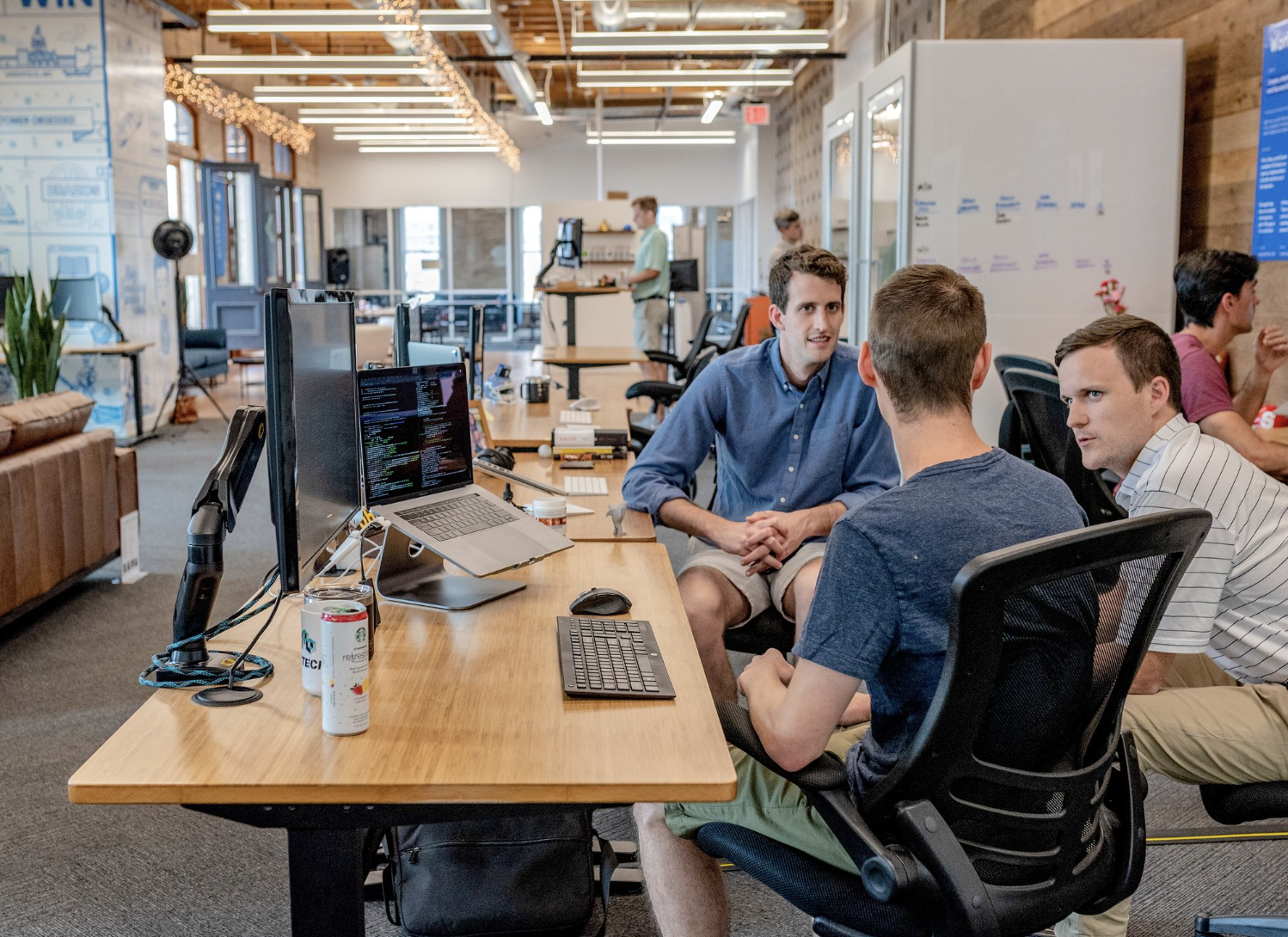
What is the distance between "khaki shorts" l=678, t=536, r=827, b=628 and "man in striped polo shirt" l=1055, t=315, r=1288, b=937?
2.43 feet

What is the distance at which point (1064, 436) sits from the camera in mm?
2945

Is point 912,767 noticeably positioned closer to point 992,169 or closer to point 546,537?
point 546,537

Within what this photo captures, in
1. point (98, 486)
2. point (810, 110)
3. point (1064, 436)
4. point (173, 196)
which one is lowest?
point (98, 486)

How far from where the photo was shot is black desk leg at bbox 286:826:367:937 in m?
1.34

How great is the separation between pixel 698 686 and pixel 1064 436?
1.72m

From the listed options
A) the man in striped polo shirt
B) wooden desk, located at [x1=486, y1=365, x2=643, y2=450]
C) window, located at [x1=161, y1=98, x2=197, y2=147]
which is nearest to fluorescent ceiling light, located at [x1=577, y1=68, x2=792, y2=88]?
wooden desk, located at [x1=486, y1=365, x2=643, y2=450]

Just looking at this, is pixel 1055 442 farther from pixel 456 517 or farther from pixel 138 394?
pixel 138 394

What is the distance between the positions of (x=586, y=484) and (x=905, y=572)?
1717 mm

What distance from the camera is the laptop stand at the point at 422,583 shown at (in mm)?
1970

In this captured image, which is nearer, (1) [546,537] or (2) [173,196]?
(1) [546,537]

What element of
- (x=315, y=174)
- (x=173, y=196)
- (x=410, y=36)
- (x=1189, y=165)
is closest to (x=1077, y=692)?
(x=1189, y=165)

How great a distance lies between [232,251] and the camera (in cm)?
1473

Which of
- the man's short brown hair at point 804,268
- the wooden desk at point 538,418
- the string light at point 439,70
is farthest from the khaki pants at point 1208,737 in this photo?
the string light at point 439,70

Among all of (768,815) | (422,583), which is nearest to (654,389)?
(422,583)
